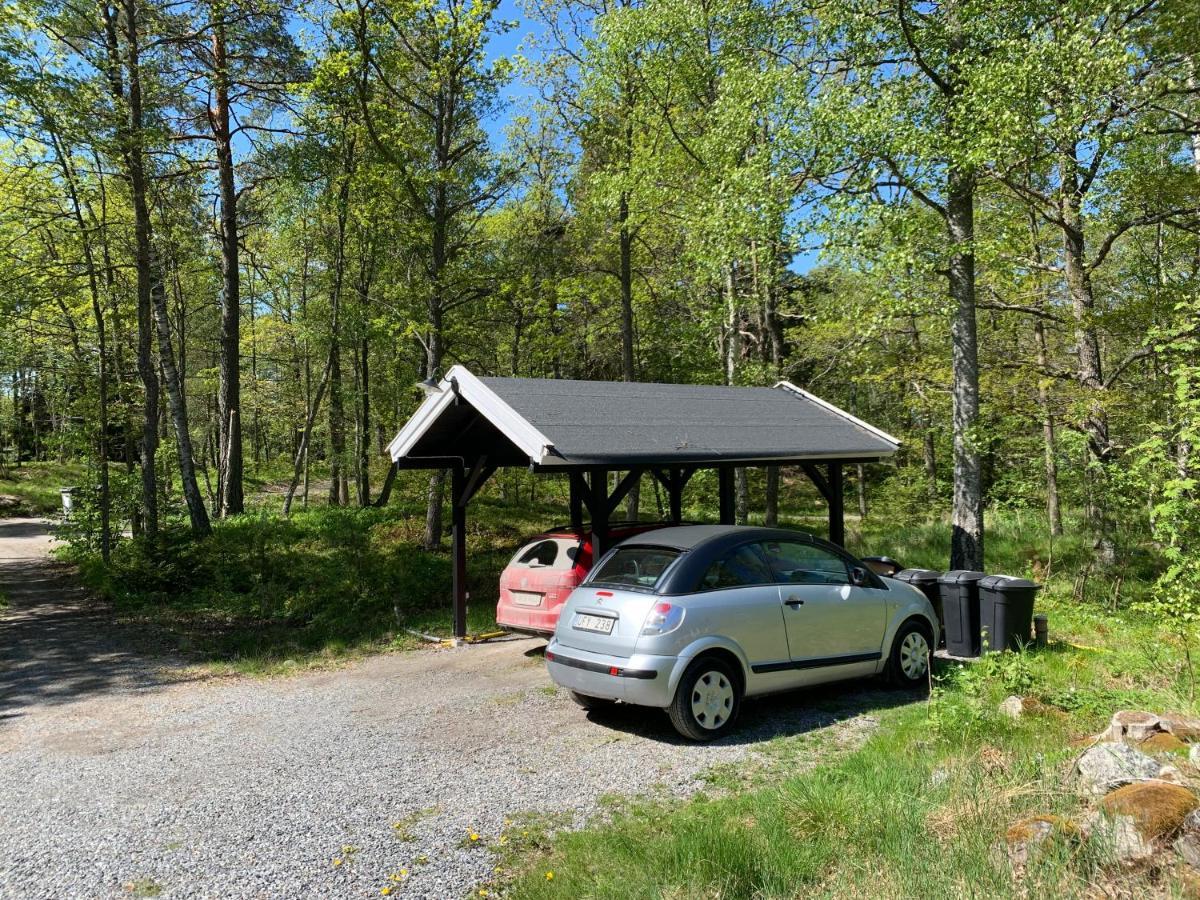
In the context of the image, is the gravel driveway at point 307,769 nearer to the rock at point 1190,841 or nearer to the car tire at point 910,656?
the car tire at point 910,656

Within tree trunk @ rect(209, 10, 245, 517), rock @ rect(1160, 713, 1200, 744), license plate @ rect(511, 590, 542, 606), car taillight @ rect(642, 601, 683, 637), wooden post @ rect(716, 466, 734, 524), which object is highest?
tree trunk @ rect(209, 10, 245, 517)

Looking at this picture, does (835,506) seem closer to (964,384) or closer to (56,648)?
(964,384)

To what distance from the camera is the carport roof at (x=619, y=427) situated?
8.10 m

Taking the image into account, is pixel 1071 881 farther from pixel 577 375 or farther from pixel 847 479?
pixel 847 479

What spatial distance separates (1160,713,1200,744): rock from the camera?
15.6ft

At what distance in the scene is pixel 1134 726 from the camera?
16.1 feet

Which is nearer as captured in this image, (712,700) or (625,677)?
(625,677)

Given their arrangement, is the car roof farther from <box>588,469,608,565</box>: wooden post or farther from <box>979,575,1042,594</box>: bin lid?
<box>979,575,1042,594</box>: bin lid

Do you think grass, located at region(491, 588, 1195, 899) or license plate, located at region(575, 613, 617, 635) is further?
license plate, located at region(575, 613, 617, 635)

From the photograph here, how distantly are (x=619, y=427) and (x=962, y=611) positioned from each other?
4.22 meters

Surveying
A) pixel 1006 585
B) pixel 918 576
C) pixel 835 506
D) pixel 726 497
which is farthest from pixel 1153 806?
pixel 835 506

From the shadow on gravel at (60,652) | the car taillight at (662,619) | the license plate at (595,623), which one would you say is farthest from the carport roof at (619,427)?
the shadow on gravel at (60,652)

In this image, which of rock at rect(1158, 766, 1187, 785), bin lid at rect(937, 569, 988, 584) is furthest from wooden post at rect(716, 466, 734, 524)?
rock at rect(1158, 766, 1187, 785)

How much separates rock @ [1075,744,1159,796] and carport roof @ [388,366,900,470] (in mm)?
4644
